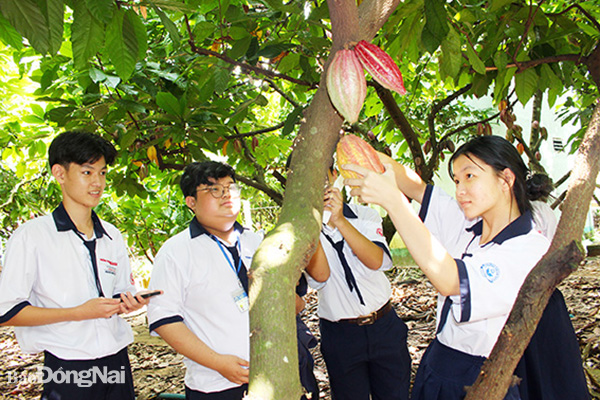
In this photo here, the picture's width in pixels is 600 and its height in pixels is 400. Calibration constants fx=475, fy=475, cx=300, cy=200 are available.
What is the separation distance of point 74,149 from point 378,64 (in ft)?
4.63

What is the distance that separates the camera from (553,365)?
3.92 feet

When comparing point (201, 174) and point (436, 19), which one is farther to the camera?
point (201, 174)

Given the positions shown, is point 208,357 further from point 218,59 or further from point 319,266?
point 218,59

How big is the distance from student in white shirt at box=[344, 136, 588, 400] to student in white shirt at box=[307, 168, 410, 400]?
485mm

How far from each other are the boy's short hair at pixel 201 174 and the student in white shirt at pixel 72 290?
0.32 m

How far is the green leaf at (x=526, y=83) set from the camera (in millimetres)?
1864

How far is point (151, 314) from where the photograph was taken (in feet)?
5.60

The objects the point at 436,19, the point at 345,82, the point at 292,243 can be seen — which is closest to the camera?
the point at 292,243

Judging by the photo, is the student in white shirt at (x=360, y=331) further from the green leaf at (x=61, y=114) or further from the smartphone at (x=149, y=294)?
the green leaf at (x=61, y=114)

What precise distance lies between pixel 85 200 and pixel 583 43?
2096 mm

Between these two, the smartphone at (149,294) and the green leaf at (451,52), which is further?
the smartphone at (149,294)

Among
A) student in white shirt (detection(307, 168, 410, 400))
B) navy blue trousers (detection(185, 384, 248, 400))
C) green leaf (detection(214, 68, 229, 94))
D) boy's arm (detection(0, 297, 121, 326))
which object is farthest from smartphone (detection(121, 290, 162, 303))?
green leaf (detection(214, 68, 229, 94))

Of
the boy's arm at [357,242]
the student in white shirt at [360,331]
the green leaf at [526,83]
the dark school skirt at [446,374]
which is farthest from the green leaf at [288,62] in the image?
the dark school skirt at [446,374]

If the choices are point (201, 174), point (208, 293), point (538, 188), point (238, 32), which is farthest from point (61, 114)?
point (538, 188)
